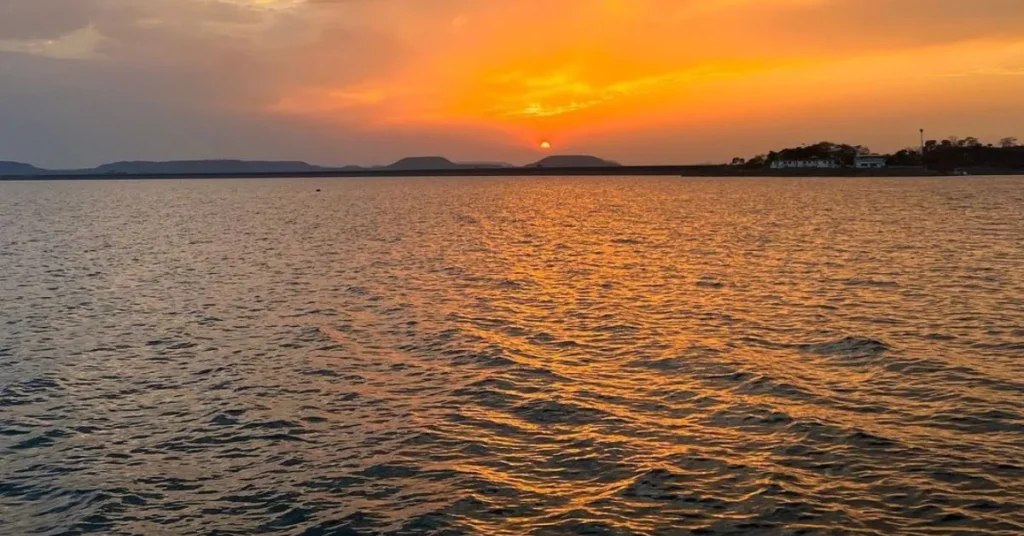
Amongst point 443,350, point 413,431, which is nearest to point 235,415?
point 413,431

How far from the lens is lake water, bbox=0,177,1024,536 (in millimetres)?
15094

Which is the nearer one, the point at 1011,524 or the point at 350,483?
the point at 1011,524

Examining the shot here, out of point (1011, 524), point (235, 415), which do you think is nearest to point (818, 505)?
point (1011, 524)

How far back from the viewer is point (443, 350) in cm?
2883

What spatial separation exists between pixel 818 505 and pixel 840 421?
557cm

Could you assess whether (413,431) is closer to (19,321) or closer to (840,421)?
(840,421)

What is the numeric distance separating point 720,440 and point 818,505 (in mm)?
3932

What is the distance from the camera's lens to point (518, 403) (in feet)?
72.6

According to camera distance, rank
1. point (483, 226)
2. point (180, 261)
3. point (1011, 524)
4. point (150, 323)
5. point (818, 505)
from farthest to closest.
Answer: point (483, 226), point (180, 261), point (150, 323), point (818, 505), point (1011, 524)

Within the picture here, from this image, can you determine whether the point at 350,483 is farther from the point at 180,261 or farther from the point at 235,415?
the point at 180,261

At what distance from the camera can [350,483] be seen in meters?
16.5

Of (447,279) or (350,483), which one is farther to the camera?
(447,279)

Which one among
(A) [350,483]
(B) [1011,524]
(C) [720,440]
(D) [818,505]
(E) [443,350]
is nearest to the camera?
(B) [1011,524]

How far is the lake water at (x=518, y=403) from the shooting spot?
15.1 metres
